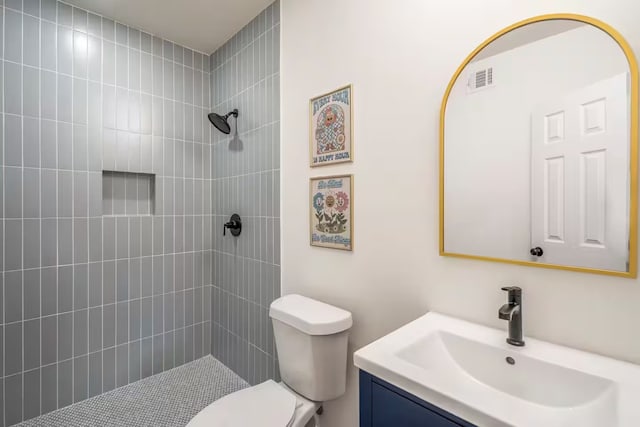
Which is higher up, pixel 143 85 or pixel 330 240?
pixel 143 85

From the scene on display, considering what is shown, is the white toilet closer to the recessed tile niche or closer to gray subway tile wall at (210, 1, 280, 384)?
gray subway tile wall at (210, 1, 280, 384)

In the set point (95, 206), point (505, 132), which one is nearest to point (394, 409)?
point (505, 132)

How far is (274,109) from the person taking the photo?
1791 mm

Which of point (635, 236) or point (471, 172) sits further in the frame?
point (471, 172)

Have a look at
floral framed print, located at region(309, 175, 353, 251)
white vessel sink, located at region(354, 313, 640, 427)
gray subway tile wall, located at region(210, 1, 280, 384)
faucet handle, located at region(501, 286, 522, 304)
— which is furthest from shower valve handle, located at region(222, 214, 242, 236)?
faucet handle, located at region(501, 286, 522, 304)

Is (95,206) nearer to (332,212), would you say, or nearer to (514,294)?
(332,212)

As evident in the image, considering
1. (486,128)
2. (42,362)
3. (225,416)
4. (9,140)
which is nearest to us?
(486,128)

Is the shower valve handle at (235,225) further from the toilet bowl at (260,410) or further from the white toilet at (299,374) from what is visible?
the toilet bowl at (260,410)

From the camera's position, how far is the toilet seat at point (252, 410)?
1.12 meters

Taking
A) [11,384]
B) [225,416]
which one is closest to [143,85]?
[11,384]

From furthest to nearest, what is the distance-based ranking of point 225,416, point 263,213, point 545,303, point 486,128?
point 263,213 < point 225,416 < point 486,128 < point 545,303

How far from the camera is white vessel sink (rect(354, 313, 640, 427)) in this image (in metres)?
0.59

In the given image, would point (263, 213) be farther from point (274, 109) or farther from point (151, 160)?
point (151, 160)

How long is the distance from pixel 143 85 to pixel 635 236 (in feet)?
8.60
